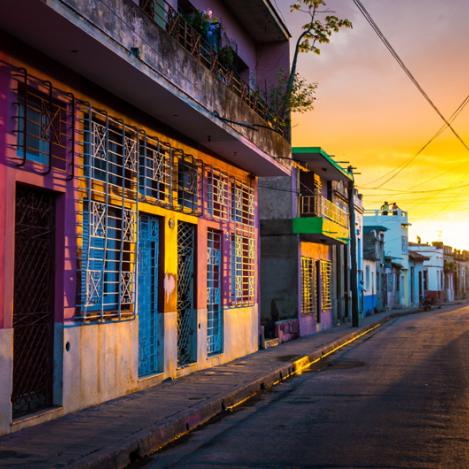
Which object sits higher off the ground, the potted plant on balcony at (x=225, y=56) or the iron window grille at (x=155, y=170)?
the potted plant on balcony at (x=225, y=56)

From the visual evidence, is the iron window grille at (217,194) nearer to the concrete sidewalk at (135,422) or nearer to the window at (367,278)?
the concrete sidewalk at (135,422)

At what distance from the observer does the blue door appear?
39.6 feet

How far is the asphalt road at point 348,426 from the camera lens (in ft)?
23.3

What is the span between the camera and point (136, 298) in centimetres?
1138

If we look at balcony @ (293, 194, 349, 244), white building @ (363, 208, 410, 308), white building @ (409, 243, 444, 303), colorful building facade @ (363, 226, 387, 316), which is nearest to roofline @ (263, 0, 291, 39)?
balcony @ (293, 194, 349, 244)

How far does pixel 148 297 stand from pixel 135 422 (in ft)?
13.0

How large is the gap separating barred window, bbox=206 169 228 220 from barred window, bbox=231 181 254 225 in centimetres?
72

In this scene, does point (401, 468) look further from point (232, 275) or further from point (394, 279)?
point (394, 279)

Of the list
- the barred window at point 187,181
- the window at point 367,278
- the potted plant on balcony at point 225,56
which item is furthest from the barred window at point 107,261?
the window at point 367,278

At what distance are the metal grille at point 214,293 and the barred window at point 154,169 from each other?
2.89m

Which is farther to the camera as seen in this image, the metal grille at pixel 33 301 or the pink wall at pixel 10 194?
the metal grille at pixel 33 301

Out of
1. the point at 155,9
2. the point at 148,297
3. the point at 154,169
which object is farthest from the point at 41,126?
the point at 155,9

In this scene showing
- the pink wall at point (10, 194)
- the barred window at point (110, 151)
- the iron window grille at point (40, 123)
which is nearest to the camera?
the pink wall at point (10, 194)

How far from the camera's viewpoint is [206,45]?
1488 cm
